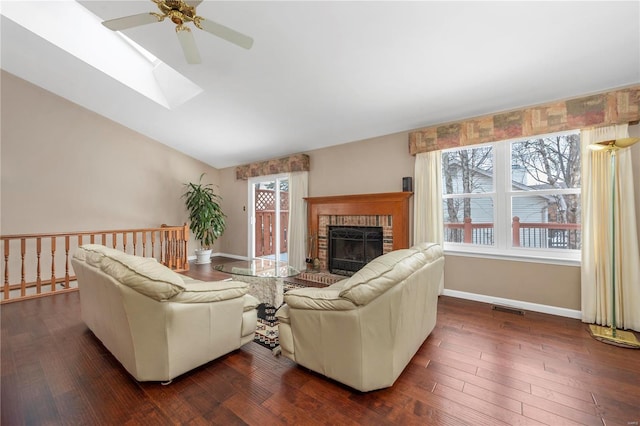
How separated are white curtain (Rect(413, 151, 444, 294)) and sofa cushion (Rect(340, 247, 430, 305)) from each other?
192 centimetres

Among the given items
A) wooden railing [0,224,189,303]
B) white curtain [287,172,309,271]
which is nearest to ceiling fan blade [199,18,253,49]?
white curtain [287,172,309,271]

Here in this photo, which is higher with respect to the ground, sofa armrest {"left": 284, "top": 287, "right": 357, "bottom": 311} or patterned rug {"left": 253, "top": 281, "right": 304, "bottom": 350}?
sofa armrest {"left": 284, "top": 287, "right": 357, "bottom": 311}

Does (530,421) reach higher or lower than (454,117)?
lower

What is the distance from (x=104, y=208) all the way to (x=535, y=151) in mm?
7202

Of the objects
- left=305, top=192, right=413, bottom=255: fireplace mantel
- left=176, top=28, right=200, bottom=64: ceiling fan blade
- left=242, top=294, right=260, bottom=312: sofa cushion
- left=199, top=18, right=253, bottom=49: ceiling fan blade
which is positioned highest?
left=176, top=28, right=200, bottom=64: ceiling fan blade

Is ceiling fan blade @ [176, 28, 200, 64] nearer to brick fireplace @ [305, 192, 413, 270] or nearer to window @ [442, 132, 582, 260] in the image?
brick fireplace @ [305, 192, 413, 270]

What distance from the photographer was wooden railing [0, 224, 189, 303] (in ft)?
11.7

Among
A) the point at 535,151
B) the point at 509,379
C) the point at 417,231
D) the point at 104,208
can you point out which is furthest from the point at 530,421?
the point at 104,208

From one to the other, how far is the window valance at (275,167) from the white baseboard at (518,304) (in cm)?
326

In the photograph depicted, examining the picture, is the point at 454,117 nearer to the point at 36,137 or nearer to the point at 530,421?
the point at 530,421

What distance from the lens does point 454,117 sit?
3434 mm

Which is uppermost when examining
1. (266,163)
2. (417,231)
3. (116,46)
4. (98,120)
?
(116,46)

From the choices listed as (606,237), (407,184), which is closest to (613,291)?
(606,237)

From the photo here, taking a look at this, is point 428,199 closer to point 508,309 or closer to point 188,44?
point 508,309
